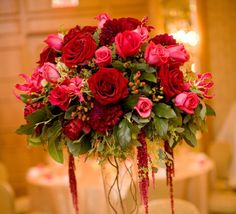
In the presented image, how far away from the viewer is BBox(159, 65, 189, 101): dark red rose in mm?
1047

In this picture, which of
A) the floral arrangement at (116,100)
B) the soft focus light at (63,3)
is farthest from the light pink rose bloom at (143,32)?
the soft focus light at (63,3)

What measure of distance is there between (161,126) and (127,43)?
0.74ft

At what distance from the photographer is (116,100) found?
39.7 inches

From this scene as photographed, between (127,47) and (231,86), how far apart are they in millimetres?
4333

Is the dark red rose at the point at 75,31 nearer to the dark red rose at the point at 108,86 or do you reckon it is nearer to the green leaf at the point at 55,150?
the dark red rose at the point at 108,86

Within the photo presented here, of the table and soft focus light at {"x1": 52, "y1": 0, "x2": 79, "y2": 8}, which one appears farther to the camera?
soft focus light at {"x1": 52, "y1": 0, "x2": 79, "y2": 8}

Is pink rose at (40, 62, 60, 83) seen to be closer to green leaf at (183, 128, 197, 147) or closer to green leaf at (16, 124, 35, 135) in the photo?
→ green leaf at (16, 124, 35, 135)

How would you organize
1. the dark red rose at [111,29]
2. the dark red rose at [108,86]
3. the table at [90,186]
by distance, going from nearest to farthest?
the dark red rose at [108,86] < the dark red rose at [111,29] < the table at [90,186]

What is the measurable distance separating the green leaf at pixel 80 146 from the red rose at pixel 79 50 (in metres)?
0.20

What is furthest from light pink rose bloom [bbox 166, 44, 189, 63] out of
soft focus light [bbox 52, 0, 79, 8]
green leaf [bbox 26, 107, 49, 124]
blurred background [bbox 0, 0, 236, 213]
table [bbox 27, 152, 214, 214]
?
soft focus light [bbox 52, 0, 79, 8]

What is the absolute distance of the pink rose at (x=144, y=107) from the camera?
1021 millimetres

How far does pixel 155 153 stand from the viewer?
3.57 ft

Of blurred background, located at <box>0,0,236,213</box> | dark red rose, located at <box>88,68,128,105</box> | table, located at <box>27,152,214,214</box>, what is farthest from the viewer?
blurred background, located at <box>0,0,236,213</box>

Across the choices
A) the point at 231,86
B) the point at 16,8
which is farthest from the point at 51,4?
the point at 231,86
